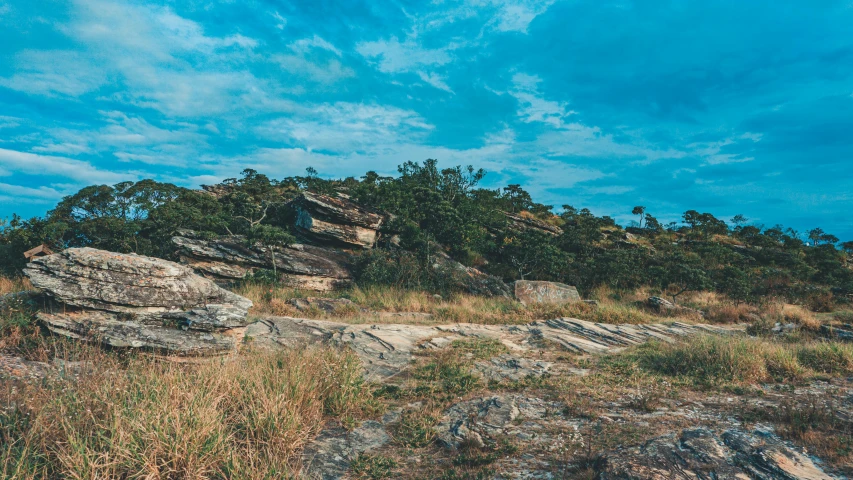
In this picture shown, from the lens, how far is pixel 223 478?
4.13m

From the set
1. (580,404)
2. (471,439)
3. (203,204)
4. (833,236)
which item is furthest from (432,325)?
(833,236)

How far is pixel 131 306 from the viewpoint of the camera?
8.92 metres

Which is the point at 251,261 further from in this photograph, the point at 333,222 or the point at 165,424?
the point at 165,424

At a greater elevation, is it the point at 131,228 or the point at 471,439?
the point at 131,228

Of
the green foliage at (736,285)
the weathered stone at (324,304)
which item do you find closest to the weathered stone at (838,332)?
the green foliage at (736,285)

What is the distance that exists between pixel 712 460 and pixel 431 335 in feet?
27.4

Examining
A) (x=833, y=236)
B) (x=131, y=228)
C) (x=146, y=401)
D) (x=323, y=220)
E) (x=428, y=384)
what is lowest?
(x=428, y=384)

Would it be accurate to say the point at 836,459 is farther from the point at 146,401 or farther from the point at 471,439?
the point at 146,401

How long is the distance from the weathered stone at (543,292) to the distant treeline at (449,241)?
15.2 feet

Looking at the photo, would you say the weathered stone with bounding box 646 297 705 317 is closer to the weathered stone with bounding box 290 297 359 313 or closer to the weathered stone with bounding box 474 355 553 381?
the weathered stone with bounding box 474 355 553 381

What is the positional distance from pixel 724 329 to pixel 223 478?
17.2 m

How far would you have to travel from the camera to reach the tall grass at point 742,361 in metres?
8.37

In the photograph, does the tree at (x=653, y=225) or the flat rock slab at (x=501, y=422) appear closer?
the flat rock slab at (x=501, y=422)

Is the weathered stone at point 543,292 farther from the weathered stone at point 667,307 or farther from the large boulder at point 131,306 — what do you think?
the large boulder at point 131,306
